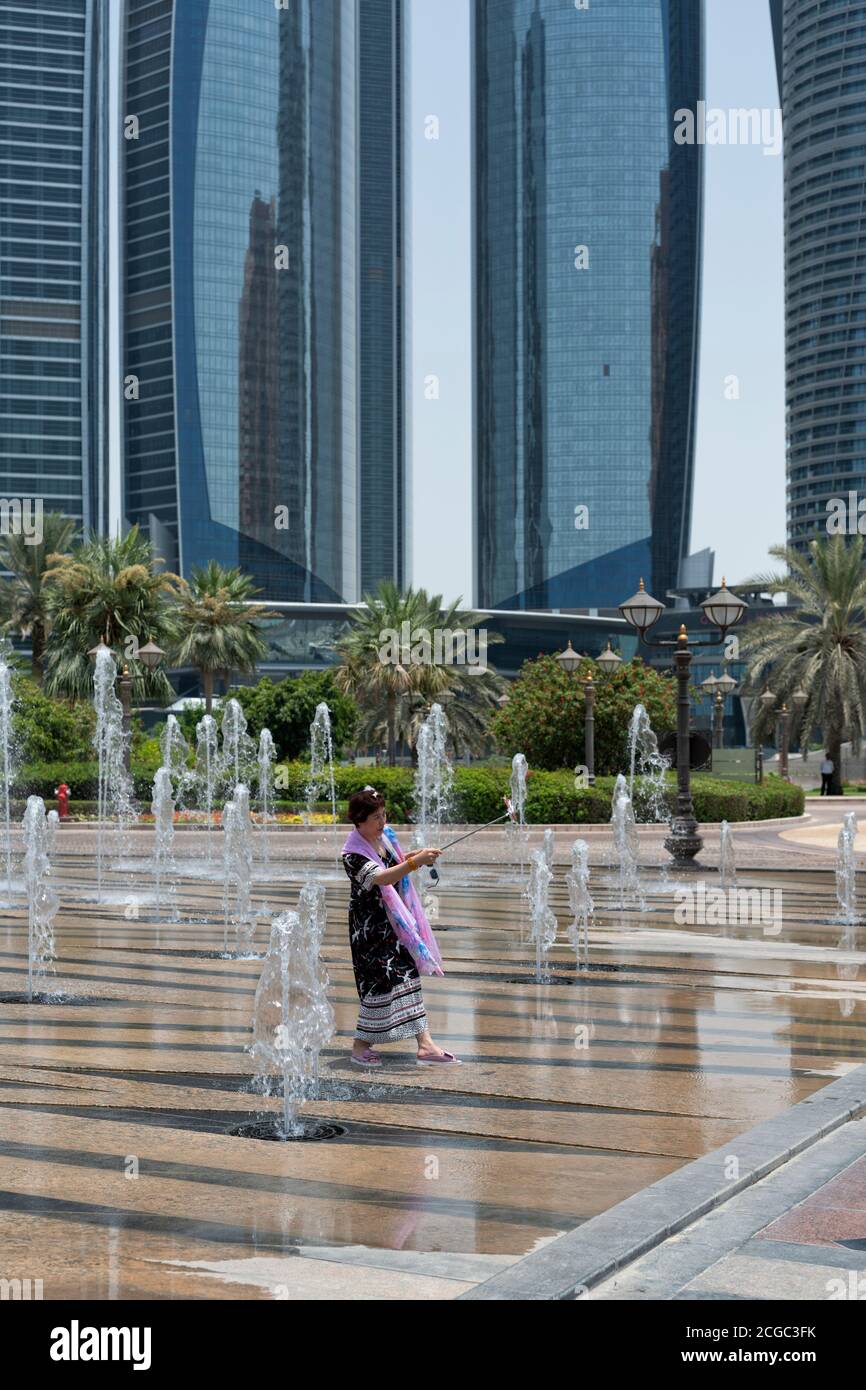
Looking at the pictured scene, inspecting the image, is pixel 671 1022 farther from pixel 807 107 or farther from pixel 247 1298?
pixel 807 107

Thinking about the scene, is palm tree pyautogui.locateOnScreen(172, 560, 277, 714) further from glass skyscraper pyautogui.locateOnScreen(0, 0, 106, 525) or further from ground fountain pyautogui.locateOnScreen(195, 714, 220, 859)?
glass skyscraper pyautogui.locateOnScreen(0, 0, 106, 525)

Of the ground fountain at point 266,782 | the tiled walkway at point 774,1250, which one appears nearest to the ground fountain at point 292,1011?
the tiled walkway at point 774,1250

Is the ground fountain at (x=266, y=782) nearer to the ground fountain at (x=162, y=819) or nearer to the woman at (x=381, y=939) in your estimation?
the ground fountain at (x=162, y=819)

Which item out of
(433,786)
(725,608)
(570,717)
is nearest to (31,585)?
(570,717)

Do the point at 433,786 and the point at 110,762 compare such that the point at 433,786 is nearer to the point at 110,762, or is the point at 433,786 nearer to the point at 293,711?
the point at 110,762

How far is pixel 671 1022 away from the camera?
31.7 feet

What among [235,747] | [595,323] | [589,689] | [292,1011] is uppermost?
[595,323]

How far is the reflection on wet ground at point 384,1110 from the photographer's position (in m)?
4.96

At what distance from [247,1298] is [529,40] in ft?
582

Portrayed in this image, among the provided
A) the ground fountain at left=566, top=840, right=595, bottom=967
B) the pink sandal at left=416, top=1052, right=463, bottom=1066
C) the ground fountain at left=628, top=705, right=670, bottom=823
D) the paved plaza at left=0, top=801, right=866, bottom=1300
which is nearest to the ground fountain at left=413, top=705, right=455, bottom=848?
the ground fountain at left=628, top=705, right=670, bottom=823

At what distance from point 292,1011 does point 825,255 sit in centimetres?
15591

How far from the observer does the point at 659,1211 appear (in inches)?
208

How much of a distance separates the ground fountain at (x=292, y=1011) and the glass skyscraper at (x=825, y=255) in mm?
145191
